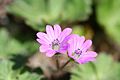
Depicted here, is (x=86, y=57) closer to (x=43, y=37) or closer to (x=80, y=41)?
(x=80, y=41)

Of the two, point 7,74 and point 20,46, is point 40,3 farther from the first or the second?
point 7,74

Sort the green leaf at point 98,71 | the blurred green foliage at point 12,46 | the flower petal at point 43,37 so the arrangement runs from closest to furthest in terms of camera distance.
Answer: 1. the flower petal at point 43,37
2. the green leaf at point 98,71
3. the blurred green foliage at point 12,46

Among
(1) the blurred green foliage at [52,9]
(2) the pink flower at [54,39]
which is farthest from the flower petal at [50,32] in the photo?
(1) the blurred green foliage at [52,9]

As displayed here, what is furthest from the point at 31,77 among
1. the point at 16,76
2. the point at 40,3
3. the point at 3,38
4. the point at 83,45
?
the point at 40,3

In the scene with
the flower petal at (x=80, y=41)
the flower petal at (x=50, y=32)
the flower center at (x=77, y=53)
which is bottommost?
the flower center at (x=77, y=53)

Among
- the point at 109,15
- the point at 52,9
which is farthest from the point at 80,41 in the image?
the point at 109,15

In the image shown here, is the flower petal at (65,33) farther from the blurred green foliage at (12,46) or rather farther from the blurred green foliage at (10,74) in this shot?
the blurred green foliage at (12,46)
